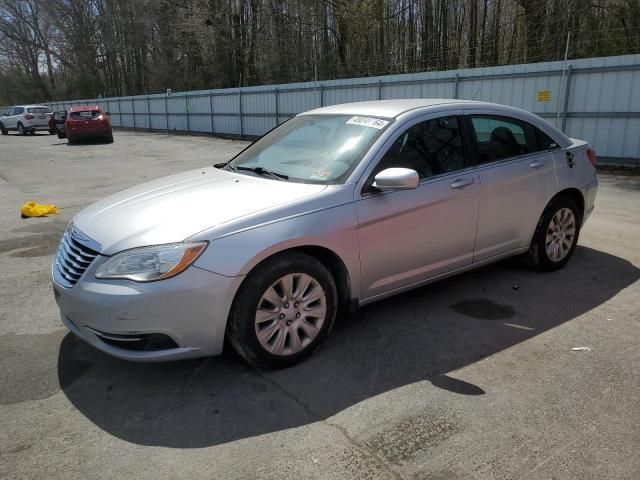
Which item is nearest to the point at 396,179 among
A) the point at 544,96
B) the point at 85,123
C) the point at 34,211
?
the point at 34,211

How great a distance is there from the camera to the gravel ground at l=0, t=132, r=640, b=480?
98.7 inches

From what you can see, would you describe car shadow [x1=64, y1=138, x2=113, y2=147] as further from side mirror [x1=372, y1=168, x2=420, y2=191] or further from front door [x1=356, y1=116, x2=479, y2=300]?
side mirror [x1=372, y1=168, x2=420, y2=191]

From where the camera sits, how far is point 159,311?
9.50 ft

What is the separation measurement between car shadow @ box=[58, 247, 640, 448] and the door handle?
0.97 meters

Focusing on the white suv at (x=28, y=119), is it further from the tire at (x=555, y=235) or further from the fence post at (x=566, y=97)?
the tire at (x=555, y=235)

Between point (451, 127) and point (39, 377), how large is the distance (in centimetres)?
335

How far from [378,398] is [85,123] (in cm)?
2272

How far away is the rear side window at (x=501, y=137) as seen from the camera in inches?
171

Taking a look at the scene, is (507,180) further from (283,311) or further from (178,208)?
(178,208)

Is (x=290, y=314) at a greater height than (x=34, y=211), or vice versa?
(x=290, y=314)

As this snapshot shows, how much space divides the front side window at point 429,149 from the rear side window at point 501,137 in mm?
238

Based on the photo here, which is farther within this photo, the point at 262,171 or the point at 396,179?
the point at 262,171

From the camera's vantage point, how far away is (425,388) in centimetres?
311

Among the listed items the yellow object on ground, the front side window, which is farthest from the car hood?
the yellow object on ground
